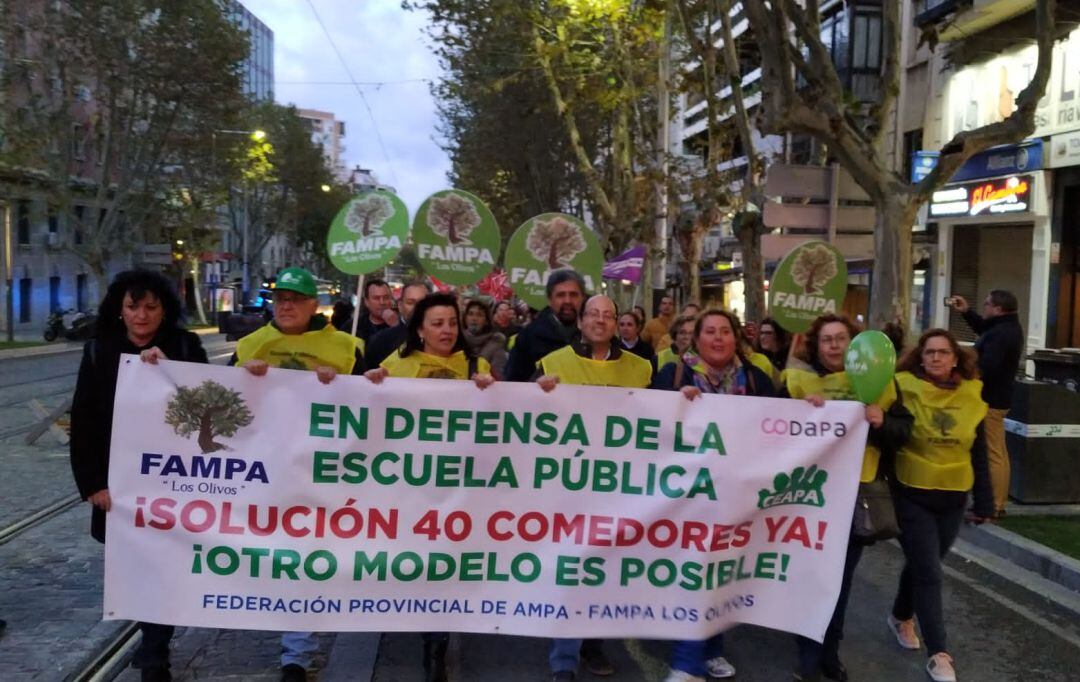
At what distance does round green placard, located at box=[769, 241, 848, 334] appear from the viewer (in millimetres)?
6941

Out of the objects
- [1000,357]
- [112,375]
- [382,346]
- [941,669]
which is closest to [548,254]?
[382,346]

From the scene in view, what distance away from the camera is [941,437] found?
14.1 feet

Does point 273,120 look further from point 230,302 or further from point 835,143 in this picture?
point 835,143

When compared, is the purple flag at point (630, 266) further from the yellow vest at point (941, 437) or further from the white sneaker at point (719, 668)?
the white sneaker at point (719, 668)

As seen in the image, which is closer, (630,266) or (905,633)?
(905,633)

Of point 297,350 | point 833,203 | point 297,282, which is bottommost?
point 297,350

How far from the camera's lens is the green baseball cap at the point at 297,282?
4355mm

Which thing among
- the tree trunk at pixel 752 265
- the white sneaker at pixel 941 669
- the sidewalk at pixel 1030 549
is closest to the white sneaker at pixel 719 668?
the white sneaker at pixel 941 669

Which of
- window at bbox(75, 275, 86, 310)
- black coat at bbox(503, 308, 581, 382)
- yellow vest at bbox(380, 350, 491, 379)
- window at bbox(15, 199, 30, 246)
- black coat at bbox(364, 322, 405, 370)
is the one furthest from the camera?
window at bbox(75, 275, 86, 310)

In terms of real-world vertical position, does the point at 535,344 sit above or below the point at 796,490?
above

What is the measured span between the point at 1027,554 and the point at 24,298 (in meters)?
42.2

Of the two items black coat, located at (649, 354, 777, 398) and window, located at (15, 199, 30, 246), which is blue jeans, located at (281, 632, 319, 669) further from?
window, located at (15, 199, 30, 246)

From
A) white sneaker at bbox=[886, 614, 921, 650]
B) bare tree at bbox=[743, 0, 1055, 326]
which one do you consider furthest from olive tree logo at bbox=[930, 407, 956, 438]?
bare tree at bbox=[743, 0, 1055, 326]

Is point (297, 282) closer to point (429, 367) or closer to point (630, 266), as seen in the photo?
point (429, 367)
